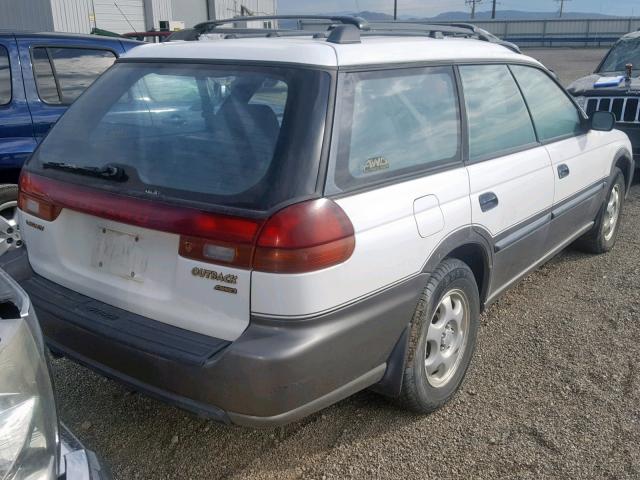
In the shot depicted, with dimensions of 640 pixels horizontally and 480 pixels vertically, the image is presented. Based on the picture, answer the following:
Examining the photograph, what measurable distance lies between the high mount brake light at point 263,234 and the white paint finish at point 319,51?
63 centimetres

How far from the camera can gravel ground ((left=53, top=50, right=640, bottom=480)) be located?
2.71m

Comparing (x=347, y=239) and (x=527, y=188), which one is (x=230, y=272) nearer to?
(x=347, y=239)

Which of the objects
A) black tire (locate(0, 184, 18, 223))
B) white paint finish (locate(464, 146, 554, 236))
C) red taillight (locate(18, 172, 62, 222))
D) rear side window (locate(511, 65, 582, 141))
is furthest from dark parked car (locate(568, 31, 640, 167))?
red taillight (locate(18, 172, 62, 222))

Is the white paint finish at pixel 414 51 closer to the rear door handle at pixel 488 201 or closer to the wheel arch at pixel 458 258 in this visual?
the rear door handle at pixel 488 201

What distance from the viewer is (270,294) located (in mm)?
2221

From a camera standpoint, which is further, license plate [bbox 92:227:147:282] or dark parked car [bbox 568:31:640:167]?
dark parked car [bbox 568:31:640:167]

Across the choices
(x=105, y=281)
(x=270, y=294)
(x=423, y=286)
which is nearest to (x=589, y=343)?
(x=423, y=286)

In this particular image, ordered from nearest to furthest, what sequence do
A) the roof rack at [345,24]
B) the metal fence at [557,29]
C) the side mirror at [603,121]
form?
the roof rack at [345,24], the side mirror at [603,121], the metal fence at [557,29]

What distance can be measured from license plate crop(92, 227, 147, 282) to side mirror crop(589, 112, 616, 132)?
3.41 meters

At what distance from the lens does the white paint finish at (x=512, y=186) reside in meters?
3.14

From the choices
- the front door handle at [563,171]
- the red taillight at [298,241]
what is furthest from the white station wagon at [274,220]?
the front door handle at [563,171]

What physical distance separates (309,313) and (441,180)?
1011 millimetres

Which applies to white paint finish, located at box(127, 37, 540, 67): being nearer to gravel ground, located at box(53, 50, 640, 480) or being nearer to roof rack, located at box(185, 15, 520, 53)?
roof rack, located at box(185, 15, 520, 53)

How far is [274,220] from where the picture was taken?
2.22m
